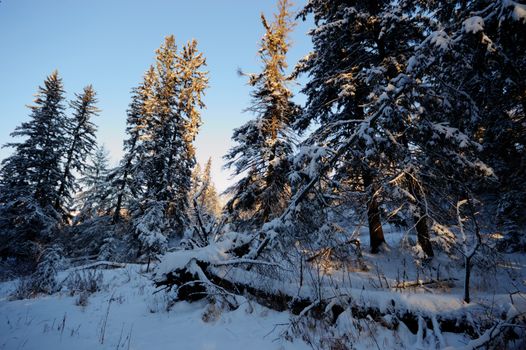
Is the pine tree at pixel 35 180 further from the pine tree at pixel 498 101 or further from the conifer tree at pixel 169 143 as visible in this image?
the pine tree at pixel 498 101

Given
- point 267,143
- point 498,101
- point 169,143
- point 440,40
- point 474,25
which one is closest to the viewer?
point 474,25

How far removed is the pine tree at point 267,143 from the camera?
11508 millimetres

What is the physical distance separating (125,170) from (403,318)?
813 inches

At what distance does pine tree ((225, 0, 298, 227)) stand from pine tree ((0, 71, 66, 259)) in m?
13.7

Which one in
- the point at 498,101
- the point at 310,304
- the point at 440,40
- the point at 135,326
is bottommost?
the point at 135,326

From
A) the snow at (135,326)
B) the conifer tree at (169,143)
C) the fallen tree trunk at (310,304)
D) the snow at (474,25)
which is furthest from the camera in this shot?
the conifer tree at (169,143)

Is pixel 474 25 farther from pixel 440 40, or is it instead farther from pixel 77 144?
pixel 77 144

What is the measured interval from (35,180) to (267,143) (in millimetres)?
17843

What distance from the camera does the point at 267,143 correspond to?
39.6 ft

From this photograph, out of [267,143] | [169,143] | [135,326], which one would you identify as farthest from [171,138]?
[135,326]

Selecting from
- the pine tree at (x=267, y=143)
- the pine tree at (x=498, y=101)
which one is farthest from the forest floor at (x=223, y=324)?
the pine tree at (x=267, y=143)

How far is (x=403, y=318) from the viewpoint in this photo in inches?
121

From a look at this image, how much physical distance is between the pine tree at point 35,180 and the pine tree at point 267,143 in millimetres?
13663

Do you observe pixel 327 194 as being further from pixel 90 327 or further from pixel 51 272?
pixel 51 272
